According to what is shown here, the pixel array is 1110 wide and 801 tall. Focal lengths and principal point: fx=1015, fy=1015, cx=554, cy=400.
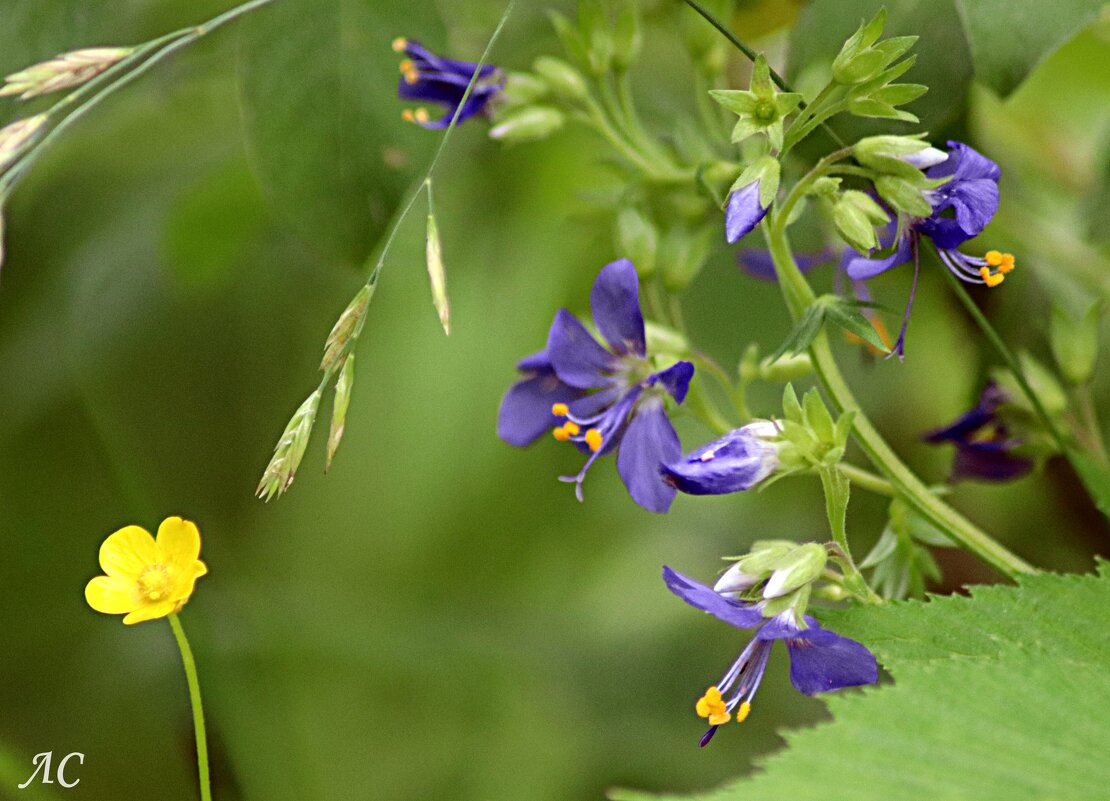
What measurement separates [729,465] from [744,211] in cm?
9

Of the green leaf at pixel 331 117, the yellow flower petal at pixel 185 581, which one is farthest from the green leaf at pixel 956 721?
the green leaf at pixel 331 117

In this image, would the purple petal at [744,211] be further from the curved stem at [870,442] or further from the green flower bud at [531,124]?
the green flower bud at [531,124]

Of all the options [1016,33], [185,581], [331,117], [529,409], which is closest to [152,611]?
[185,581]

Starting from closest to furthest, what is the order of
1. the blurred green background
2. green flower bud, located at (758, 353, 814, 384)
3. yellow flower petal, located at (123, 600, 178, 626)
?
yellow flower petal, located at (123, 600, 178, 626)
green flower bud, located at (758, 353, 814, 384)
the blurred green background

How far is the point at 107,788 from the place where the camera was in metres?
0.56

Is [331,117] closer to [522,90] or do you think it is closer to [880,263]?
[522,90]

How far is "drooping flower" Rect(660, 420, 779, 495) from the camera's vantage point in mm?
366

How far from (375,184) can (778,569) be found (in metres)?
0.30

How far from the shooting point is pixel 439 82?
20.5 inches

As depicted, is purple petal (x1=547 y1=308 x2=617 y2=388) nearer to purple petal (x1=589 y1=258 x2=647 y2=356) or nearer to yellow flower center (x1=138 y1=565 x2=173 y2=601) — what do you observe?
purple petal (x1=589 y1=258 x2=647 y2=356)

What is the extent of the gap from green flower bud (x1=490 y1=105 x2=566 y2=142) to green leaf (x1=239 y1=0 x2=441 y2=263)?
0.05 m

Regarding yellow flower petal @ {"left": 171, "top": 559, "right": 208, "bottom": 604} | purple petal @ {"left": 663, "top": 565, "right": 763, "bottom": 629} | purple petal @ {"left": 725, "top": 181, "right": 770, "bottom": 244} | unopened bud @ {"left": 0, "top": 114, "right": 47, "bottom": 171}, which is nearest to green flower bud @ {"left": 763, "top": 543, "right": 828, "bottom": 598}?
purple petal @ {"left": 663, "top": 565, "right": 763, "bottom": 629}

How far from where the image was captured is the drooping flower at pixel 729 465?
1.20 feet

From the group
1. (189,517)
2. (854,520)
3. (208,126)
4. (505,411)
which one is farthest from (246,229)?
(854,520)
